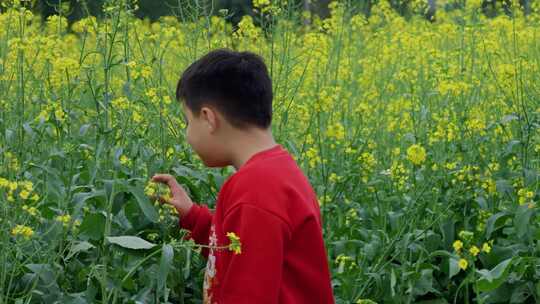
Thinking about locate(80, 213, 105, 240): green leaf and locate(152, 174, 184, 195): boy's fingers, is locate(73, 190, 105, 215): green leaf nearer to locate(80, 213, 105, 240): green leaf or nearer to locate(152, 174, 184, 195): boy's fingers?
→ locate(80, 213, 105, 240): green leaf

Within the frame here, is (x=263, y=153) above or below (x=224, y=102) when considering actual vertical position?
below

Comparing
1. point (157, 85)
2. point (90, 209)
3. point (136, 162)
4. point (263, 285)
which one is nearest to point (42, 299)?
point (90, 209)

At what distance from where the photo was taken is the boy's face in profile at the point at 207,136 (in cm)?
242

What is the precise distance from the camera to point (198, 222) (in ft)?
8.98

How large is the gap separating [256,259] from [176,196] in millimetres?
589

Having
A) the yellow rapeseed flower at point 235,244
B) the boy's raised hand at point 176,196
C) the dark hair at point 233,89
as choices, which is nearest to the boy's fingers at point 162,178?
the boy's raised hand at point 176,196

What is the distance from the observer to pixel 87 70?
10.1 feet

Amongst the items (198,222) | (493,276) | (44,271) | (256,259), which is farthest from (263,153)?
(493,276)

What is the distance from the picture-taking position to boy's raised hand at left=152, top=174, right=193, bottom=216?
2756 millimetres

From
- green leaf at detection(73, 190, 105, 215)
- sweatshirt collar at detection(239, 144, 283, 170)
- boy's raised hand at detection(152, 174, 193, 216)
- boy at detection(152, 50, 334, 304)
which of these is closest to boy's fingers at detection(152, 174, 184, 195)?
boy's raised hand at detection(152, 174, 193, 216)

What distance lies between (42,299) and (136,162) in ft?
2.10

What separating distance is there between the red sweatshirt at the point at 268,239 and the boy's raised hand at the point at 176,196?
339mm

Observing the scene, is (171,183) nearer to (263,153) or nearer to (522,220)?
(263,153)

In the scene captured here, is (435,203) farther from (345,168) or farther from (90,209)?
(90,209)
